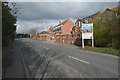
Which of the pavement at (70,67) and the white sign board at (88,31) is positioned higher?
the white sign board at (88,31)

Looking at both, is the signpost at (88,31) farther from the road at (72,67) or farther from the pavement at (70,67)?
the road at (72,67)

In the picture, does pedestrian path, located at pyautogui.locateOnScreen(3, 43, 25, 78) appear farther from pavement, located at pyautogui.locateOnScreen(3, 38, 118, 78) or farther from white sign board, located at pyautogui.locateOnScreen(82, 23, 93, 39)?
white sign board, located at pyautogui.locateOnScreen(82, 23, 93, 39)

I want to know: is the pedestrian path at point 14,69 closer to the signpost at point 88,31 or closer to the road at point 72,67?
the road at point 72,67

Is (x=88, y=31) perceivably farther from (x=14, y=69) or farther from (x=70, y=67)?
(x=14, y=69)

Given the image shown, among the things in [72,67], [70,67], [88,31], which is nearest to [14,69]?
[70,67]

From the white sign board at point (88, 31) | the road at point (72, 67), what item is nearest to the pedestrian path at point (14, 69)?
the road at point (72, 67)

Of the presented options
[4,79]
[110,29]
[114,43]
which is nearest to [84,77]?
[4,79]

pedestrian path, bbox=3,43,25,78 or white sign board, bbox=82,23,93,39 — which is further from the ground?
white sign board, bbox=82,23,93,39

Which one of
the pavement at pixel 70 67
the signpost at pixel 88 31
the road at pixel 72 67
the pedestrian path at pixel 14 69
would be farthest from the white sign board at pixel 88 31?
the pedestrian path at pixel 14 69

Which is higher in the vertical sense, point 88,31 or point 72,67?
point 88,31

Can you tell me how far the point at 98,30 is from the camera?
15.3m

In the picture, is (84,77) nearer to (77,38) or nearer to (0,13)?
(0,13)

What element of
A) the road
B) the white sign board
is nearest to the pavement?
the road

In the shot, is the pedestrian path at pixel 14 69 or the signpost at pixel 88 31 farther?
the signpost at pixel 88 31
